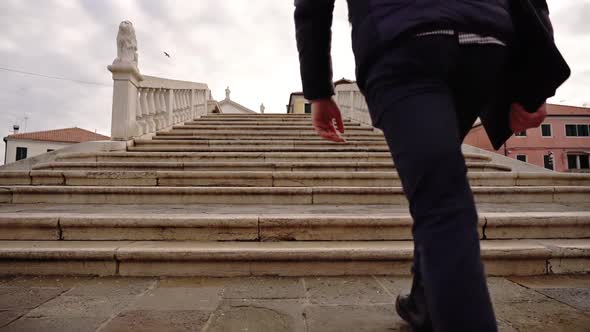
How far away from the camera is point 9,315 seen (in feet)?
4.80

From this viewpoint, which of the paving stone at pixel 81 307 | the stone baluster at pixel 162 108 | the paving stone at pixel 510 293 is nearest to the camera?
the paving stone at pixel 81 307

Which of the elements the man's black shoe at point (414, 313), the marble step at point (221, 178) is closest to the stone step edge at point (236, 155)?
the marble step at point (221, 178)

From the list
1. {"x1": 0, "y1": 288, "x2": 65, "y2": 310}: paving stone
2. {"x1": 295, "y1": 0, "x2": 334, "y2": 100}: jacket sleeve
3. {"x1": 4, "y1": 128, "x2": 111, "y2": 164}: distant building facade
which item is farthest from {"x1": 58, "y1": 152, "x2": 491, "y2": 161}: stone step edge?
{"x1": 4, "y1": 128, "x2": 111, "y2": 164}: distant building facade

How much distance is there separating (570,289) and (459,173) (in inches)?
65.1

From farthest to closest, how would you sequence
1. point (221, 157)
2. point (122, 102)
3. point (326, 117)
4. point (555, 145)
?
point (555, 145) → point (122, 102) → point (221, 157) → point (326, 117)

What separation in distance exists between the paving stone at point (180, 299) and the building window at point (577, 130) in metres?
41.2

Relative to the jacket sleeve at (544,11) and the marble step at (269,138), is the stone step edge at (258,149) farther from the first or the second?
the jacket sleeve at (544,11)

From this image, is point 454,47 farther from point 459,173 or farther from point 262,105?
point 262,105

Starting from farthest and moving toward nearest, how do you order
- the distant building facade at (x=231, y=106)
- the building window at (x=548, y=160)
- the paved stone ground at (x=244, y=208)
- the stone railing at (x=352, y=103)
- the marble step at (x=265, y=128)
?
the distant building facade at (x=231, y=106)
the building window at (x=548, y=160)
the stone railing at (x=352, y=103)
the marble step at (x=265, y=128)
the paved stone ground at (x=244, y=208)

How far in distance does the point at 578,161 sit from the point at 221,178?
4018cm

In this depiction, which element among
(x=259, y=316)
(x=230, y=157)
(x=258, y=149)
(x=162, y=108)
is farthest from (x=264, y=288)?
(x=162, y=108)

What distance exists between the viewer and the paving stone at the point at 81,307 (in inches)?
58.3

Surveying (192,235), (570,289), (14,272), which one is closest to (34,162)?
(14,272)

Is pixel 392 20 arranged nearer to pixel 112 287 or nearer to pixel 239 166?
pixel 112 287
